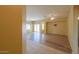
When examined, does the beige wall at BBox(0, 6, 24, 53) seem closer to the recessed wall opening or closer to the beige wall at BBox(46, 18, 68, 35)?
the recessed wall opening

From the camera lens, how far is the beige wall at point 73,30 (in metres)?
1.18

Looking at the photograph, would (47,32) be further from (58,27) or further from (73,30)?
(73,30)

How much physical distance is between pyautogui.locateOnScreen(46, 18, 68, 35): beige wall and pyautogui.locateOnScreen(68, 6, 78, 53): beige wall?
0.19 feet

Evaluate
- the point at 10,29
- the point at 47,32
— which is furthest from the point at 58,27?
the point at 10,29

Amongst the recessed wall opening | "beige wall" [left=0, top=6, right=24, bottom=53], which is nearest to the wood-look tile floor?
the recessed wall opening

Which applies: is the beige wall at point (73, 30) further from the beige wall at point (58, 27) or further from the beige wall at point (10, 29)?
the beige wall at point (10, 29)

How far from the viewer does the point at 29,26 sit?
128 cm

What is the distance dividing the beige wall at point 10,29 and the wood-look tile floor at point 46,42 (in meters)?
0.13

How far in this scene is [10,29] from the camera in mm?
1219

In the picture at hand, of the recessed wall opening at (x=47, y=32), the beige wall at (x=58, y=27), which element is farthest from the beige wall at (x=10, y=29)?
the beige wall at (x=58, y=27)

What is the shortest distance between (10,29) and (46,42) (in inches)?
18.9

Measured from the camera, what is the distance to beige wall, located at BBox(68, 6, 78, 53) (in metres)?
1.18
